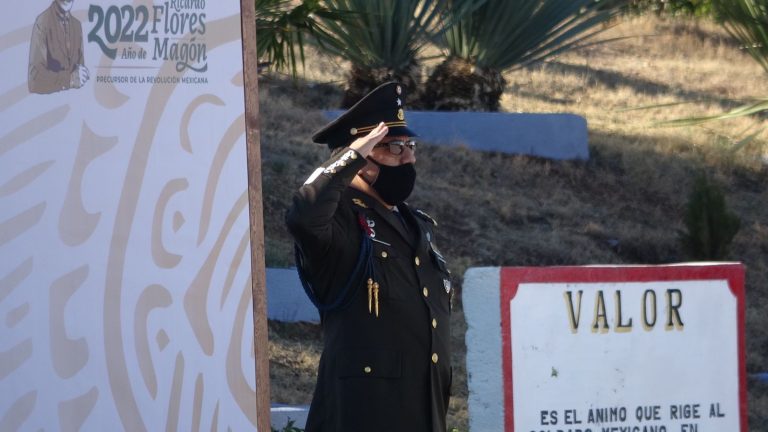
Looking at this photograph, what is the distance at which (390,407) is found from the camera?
384 centimetres

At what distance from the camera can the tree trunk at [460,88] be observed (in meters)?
14.6

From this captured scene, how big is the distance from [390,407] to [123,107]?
1.20 m

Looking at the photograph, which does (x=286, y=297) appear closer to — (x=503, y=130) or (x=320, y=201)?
(x=503, y=130)

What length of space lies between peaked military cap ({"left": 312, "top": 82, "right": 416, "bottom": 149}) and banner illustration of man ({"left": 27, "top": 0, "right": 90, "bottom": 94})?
855 millimetres

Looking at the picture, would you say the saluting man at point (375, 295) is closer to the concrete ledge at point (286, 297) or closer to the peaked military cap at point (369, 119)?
the peaked military cap at point (369, 119)

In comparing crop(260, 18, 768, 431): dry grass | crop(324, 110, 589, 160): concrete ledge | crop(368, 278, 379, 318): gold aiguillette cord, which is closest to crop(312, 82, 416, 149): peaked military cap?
crop(368, 278, 379, 318): gold aiguillette cord

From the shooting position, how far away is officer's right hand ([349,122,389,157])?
147 inches

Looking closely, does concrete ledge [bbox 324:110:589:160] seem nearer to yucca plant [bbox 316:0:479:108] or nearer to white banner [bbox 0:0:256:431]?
yucca plant [bbox 316:0:479:108]

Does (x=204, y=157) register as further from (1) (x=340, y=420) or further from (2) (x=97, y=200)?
(1) (x=340, y=420)

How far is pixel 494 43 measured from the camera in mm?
14453

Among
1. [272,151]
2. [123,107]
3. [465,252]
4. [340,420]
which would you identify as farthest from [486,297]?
[272,151]

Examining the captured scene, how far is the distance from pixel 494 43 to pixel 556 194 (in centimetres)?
193

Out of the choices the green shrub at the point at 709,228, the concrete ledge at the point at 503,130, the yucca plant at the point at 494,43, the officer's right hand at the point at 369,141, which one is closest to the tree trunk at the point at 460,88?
the yucca plant at the point at 494,43

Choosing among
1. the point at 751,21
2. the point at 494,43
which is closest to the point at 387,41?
the point at 494,43
